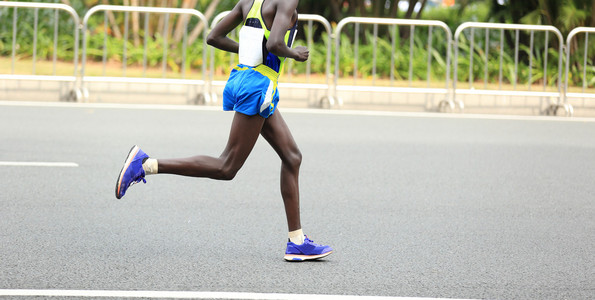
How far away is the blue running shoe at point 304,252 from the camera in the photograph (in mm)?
5652

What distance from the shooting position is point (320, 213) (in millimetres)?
7203

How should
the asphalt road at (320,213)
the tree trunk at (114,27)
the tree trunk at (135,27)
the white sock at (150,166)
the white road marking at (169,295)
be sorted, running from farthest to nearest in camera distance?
the tree trunk at (114,27)
the tree trunk at (135,27)
the white sock at (150,166)
the asphalt road at (320,213)
the white road marking at (169,295)

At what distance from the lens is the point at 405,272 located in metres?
5.47

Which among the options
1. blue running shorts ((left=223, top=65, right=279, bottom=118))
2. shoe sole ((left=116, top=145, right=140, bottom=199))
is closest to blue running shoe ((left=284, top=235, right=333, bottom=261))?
blue running shorts ((left=223, top=65, right=279, bottom=118))

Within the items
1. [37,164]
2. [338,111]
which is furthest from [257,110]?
[338,111]

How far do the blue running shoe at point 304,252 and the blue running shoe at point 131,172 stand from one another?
3.00 ft

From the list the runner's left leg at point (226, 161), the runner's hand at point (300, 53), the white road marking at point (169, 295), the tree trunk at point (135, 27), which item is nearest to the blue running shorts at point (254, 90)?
the runner's left leg at point (226, 161)

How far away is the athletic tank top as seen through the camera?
5.49m

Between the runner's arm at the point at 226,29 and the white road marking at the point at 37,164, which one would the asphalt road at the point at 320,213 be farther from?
the runner's arm at the point at 226,29

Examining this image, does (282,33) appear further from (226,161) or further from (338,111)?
(338,111)

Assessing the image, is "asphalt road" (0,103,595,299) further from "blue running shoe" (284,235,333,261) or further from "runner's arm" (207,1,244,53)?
"runner's arm" (207,1,244,53)

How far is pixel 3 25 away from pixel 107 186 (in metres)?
11.5

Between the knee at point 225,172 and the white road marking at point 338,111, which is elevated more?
the knee at point 225,172

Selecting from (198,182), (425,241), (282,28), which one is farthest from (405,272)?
(198,182)
